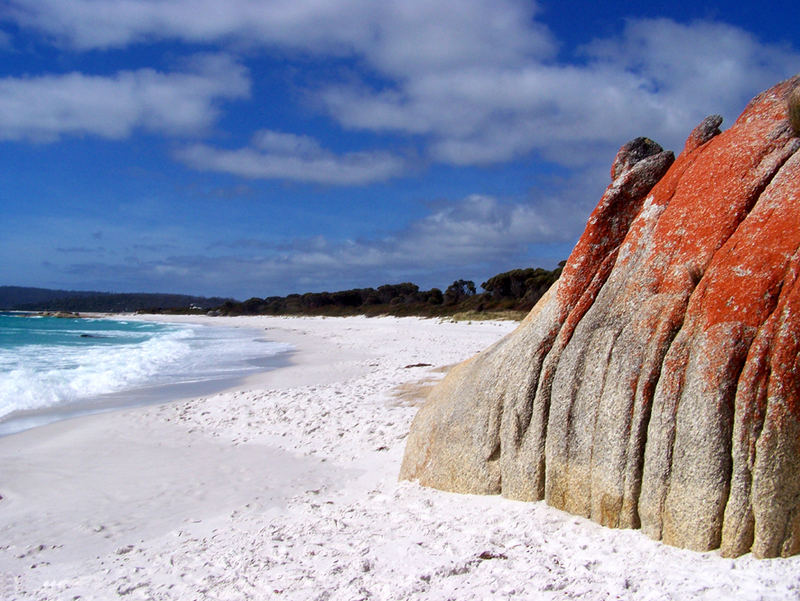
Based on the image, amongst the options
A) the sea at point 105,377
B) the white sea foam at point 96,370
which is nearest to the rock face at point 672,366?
the sea at point 105,377

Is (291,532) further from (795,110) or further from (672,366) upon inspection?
(795,110)

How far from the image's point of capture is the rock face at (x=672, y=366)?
4219mm

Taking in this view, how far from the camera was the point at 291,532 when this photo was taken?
5.83m

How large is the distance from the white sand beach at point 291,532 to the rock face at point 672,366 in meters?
0.34

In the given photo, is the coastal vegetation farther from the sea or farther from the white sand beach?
the white sand beach

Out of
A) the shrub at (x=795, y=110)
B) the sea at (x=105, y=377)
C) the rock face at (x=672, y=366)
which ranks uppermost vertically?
the shrub at (x=795, y=110)

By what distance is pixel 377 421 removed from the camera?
1039 cm

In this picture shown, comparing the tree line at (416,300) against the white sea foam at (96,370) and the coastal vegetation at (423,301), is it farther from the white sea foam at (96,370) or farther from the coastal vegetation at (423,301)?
the white sea foam at (96,370)

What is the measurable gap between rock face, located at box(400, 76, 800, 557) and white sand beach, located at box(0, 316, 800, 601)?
337 millimetres

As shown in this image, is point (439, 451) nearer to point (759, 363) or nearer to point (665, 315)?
point (665, 315)

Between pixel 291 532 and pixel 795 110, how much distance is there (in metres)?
5.64

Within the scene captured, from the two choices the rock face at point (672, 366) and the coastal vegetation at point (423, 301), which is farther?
the coastal vegetation at point (423, 301)

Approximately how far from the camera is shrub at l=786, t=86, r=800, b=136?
4.79 m

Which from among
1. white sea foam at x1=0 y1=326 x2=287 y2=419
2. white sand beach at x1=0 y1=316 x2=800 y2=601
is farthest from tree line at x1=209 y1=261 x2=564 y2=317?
white sand beach at x1=0 y1=316 x2=800 y2=601
